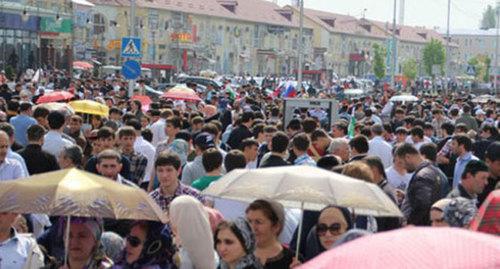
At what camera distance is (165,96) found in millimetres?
25516

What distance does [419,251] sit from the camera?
315cm

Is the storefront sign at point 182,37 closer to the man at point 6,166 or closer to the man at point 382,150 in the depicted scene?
the man at point 382,150

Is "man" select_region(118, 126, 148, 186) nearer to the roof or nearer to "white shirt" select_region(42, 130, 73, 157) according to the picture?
"white shirt" select_region(42, 130, 73, 157)

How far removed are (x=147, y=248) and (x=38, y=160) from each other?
535 cm

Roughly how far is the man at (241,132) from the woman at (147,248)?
1056 centimetres

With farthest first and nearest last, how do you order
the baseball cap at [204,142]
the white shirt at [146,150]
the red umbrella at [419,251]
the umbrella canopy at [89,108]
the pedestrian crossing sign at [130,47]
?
the pedestrian crossing sign at [130,47]
the umbrella canopy at [89,108]
the white shirt at [146,150]
the baseball cap at [204,142]
the red umbrella at [419,251]

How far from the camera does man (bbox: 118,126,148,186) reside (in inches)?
479

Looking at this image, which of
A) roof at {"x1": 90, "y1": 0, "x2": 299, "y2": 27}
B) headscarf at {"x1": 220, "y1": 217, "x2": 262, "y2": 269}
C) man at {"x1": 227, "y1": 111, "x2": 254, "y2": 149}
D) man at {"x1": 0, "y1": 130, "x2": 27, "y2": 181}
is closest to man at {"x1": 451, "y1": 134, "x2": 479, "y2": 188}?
man at {"x1": 227, "y1": 111, "x2": 254, "y2": 149}

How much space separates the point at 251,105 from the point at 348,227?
1956cm

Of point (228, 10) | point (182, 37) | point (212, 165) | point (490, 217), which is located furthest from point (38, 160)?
point (228, 10)

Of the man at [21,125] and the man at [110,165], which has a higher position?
the man at [110,165]

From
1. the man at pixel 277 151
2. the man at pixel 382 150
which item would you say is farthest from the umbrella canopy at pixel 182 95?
the man at pixel 277 151

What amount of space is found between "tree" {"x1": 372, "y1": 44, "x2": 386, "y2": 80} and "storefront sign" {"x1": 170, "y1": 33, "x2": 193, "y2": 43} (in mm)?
34487

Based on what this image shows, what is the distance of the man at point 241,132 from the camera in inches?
669
